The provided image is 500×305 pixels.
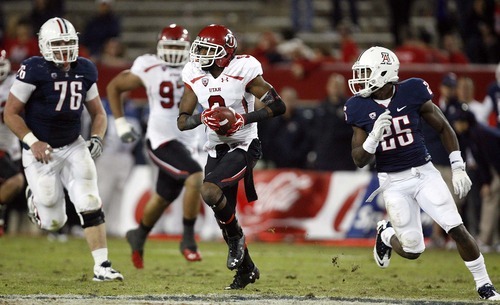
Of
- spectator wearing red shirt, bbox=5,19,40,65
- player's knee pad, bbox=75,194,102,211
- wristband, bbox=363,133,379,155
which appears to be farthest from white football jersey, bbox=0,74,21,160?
spectator wearing red shirt, bbox=5,19,40,65

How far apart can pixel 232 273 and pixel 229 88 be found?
2007mm

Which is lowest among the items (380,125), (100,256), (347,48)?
(100,256)

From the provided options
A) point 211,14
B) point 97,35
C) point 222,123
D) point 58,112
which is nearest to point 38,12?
point 97,35

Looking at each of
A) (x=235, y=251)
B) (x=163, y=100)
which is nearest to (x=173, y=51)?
(x=163, y=100)

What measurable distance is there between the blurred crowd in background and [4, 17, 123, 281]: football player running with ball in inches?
191

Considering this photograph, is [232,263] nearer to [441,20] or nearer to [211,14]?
[441,20]

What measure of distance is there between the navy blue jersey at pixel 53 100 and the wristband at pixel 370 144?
239cm

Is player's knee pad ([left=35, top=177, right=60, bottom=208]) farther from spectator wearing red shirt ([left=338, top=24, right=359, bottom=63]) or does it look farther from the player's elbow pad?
spectator wearing red shirt ([left=338, top=24, right=359, bottom=63])

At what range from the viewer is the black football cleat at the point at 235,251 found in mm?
7293

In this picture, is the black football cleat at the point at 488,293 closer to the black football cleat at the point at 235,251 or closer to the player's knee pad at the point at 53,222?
the black football cleat at the point at 235,251

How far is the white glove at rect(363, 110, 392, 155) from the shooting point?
7090 mm

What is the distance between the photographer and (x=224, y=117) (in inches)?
280

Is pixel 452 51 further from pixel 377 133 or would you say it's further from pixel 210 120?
pixel 210 120

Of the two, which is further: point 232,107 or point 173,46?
point 173,46
